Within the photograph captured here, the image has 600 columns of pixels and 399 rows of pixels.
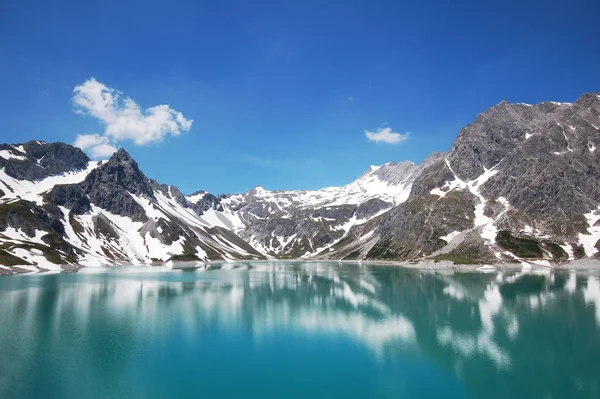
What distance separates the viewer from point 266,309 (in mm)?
71375

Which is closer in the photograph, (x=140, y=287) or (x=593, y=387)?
(x=593, y=387)

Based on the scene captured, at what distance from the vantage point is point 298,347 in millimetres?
45562

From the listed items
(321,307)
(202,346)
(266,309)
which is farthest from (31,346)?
(321,307)

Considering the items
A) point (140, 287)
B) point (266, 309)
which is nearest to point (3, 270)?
point (140, 287)

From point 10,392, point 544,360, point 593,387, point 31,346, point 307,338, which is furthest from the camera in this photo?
point 307,338

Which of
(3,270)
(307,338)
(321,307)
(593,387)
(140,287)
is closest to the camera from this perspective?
(593,387)

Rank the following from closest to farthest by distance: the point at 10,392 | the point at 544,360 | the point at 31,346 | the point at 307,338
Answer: the point at 10,392, the point at 544,360, the point at 31,346, the point at 307,338

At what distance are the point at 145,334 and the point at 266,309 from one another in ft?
83.7

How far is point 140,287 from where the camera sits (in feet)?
339

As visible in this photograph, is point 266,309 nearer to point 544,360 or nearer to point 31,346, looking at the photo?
point 31,346

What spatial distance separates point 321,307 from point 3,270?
130669 mm

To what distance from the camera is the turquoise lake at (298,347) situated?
106ft

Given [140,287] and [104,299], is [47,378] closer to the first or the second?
[104,299]

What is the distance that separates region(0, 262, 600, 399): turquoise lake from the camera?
32438 millimetres
